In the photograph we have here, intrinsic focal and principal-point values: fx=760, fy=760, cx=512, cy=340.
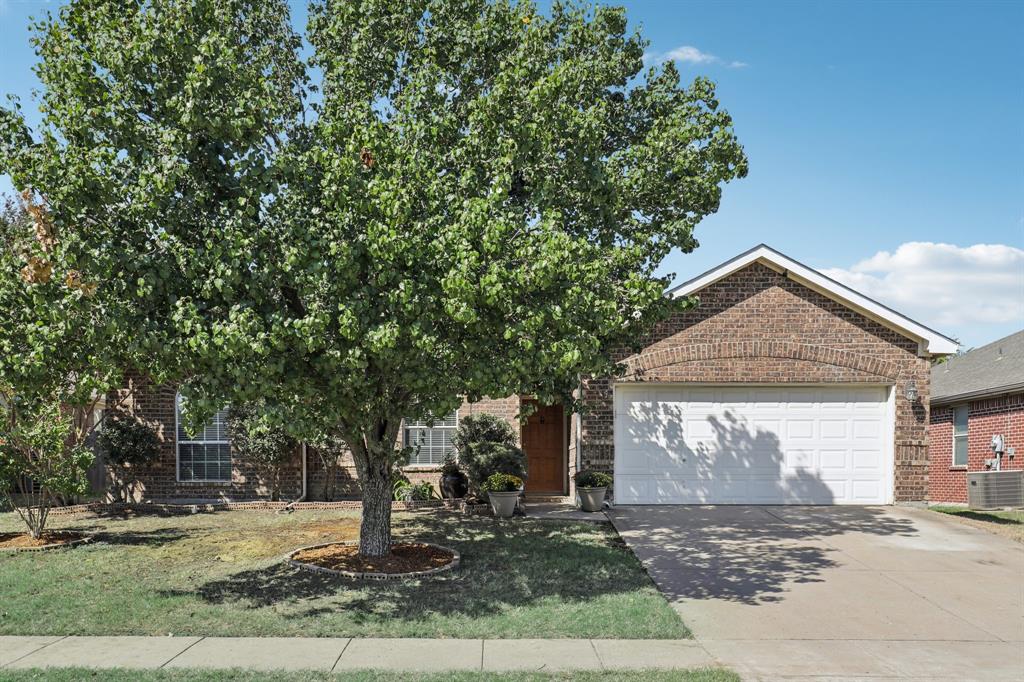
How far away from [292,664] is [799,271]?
39.6ft

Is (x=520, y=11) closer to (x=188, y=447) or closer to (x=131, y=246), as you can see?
(x=131, y=246)

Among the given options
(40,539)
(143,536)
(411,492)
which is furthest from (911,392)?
(40,539)

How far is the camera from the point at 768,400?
49.8 ft

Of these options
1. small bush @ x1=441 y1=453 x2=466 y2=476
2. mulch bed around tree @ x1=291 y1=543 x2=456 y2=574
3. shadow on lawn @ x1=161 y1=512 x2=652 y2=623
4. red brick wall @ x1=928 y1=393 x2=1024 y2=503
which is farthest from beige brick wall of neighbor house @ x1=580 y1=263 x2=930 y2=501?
mulch bed around tree @ x1=291 y1=543 x2=456 y2=574

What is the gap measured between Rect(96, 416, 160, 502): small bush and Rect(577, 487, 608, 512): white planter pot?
8.92 metres

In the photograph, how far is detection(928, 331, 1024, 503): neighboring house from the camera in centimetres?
1764

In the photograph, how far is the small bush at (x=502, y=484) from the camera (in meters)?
13.8

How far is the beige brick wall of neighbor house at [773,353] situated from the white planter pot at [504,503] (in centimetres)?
185

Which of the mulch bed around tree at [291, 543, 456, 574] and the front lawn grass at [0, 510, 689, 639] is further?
the mulch bed around tree at [291, 543, 456, 574]

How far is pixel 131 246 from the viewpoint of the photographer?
24.8ft

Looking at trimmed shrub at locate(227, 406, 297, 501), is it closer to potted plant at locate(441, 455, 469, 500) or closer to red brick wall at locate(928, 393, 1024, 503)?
potted plant at locate(441, 455, 469, 500)

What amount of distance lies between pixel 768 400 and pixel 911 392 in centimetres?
270

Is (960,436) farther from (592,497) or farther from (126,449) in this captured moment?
(126,449)

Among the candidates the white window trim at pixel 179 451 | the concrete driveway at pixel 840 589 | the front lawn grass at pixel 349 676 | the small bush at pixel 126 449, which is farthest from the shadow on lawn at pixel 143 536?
the concrete driveway at pixel 840 589
